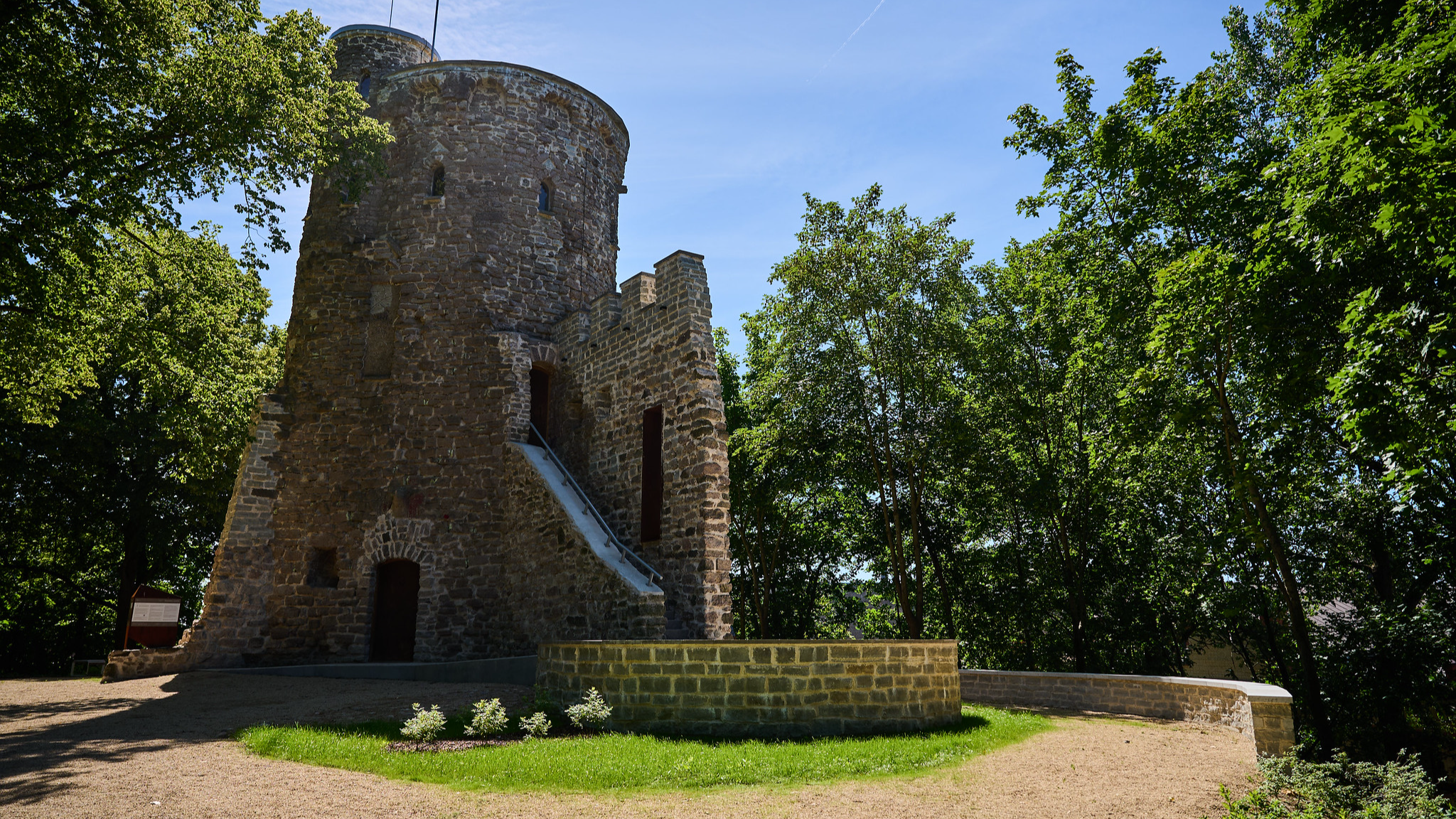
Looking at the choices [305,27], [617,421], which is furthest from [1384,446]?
[305,27]

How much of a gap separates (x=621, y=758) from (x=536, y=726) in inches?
67.9

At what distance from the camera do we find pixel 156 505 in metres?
21.7

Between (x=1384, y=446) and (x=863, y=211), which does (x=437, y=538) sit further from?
(x=1384, y=446)

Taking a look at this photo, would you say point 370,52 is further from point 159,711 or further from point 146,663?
point 159,711

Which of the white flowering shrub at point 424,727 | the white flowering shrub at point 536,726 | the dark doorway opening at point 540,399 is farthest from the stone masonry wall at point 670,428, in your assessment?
the white flowering shrub at point 424,727

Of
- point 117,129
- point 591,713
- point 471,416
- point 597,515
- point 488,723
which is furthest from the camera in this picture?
point 471,416

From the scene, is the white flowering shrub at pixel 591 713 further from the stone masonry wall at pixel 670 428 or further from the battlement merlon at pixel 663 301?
the battlement merlon at pixel 663 301

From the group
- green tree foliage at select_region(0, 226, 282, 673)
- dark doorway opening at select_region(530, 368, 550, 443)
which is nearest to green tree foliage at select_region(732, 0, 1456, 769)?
dark doorway opening at select_region(530, 368, 550, 443)

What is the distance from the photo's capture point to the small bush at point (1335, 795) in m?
5.82

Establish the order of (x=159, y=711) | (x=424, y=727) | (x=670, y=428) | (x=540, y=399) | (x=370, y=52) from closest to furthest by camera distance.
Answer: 1. (x=424, y=727)
2. (x=159, y=711)
3. (x=670, y=428)
4. (x=540, y=399)
5. (x=370, y=52)

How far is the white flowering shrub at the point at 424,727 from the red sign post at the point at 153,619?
9640 millimetres

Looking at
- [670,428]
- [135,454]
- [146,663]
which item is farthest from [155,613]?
[670,428]

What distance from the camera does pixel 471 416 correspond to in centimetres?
1482

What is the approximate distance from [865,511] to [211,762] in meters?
20.2
